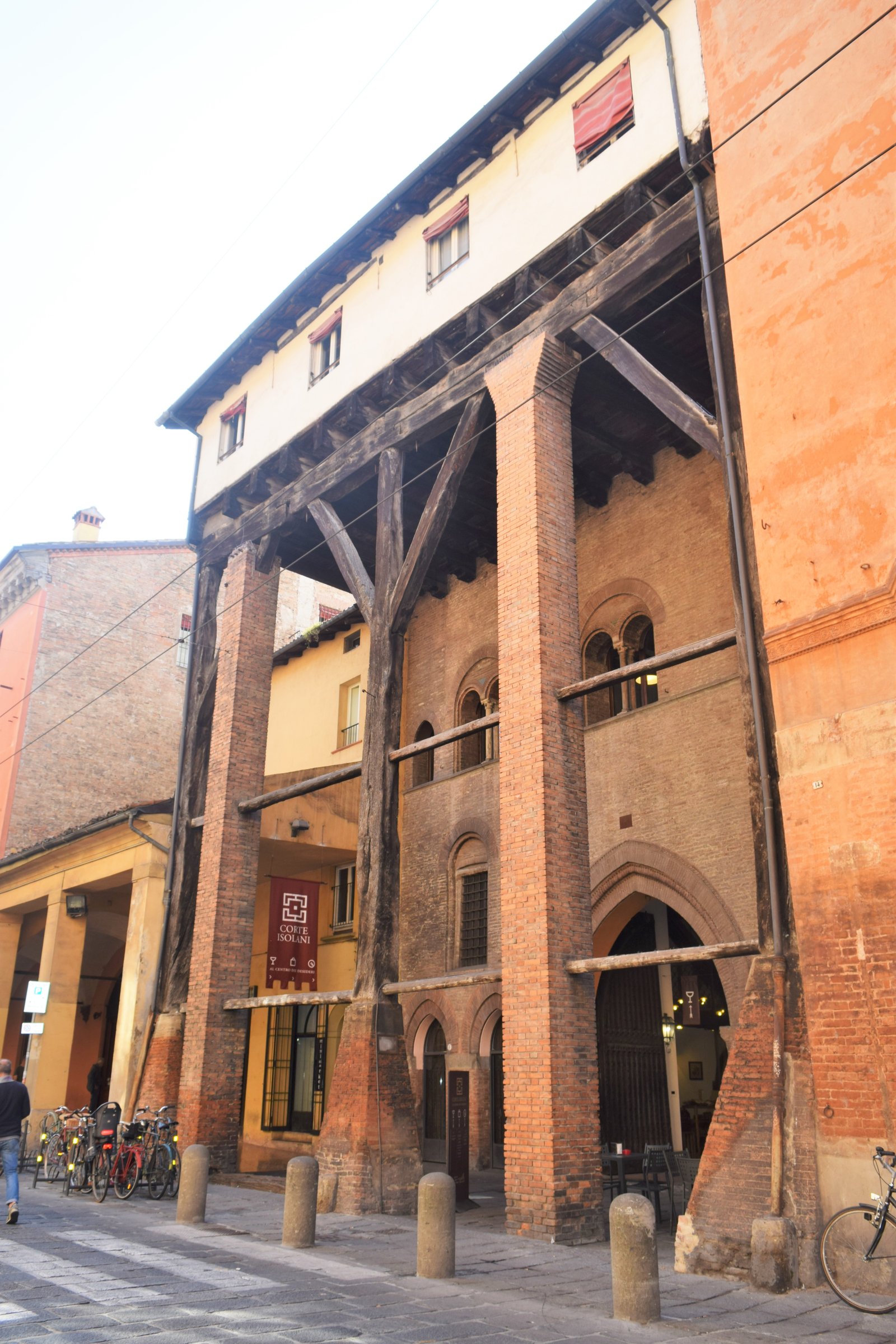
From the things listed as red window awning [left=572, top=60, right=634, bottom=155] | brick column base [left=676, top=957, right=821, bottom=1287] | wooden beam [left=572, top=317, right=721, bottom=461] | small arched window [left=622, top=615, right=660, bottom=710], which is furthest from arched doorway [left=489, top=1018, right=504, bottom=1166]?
red window awning [left=572, top=60, right=634, bottom=155]

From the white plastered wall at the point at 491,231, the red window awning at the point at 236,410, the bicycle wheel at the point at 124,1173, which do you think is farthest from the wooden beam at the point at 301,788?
the red window awning at the point at 236,410

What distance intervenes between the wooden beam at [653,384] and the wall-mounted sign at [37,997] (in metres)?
12.8

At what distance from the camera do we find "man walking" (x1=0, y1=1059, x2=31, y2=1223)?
985 cm

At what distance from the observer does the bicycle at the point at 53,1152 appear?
14.3 meters

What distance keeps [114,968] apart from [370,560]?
13683mm

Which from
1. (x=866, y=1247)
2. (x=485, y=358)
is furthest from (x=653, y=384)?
(x=866, y=1247)

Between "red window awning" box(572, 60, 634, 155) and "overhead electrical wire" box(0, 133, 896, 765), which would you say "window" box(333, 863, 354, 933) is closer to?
"overhead electrical wire" box(0, 133, 896, 765)

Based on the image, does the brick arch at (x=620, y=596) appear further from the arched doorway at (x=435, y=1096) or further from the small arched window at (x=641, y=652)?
the arched doorway at (x=435, y=1096)

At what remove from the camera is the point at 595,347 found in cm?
1233

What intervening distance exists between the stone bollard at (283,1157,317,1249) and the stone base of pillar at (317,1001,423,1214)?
8.10 ft

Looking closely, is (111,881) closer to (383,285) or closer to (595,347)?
(383,285)

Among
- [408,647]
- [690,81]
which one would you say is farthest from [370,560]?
[690,81]

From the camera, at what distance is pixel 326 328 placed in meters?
→ 17.0

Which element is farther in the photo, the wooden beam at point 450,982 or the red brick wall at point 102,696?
the red brick wall at point 102,696
